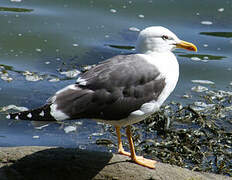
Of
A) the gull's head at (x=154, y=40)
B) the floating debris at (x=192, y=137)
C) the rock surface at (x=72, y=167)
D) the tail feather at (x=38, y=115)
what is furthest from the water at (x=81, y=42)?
the tail feather at (x=38, y=115)

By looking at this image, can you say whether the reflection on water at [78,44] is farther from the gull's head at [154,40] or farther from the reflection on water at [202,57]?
the gull's head at [154,40]

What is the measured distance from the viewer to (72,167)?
4.33m

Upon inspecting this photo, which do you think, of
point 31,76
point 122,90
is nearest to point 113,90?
point 122,90

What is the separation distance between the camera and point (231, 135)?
586cm

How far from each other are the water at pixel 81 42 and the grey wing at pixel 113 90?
1.71 m

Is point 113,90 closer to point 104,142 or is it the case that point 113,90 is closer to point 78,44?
point 104,142

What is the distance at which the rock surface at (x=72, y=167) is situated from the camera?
4301mm

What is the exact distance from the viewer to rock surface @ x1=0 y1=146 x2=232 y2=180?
4301 millimetres

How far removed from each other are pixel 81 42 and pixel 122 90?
172 inches

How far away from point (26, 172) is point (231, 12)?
6291 millimetres

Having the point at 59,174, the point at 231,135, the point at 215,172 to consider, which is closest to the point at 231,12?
the point at 231,135

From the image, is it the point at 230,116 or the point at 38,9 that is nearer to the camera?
the point at 230,116

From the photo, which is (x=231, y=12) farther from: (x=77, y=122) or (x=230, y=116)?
(x=77, y=122)

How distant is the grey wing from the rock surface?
46 cm
